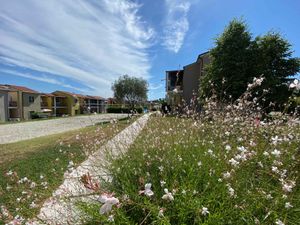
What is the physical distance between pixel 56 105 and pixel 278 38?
168ft

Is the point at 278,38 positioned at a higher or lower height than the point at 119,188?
higher

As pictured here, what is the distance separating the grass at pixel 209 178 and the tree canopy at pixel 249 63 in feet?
32.5

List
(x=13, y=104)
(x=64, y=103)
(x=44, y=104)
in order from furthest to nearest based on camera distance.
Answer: (x=64, y=103)
(x=44, y=104)
(x=13, y=104)

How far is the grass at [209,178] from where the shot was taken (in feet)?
5.74

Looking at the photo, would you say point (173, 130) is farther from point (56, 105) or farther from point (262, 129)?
point (56, 105)

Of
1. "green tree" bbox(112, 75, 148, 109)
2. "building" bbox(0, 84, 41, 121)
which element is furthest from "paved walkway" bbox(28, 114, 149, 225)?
"building" bbox(0, 84, 41, 121)

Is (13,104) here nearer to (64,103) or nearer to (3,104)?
(3,104)

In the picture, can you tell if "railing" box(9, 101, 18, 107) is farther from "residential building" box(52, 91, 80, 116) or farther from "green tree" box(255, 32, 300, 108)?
"green tree" box(255, 32, 300, 108)

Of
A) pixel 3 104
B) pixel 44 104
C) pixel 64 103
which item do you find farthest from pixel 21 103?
pixel 64 103

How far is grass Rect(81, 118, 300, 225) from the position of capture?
1.75 metres

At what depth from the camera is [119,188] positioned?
8.84 feet

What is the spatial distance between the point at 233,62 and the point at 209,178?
12.2 m

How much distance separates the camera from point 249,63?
13141 millimetres

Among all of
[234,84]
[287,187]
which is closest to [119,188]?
[287,187]
